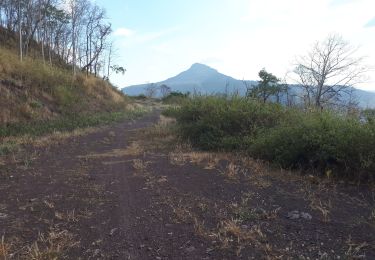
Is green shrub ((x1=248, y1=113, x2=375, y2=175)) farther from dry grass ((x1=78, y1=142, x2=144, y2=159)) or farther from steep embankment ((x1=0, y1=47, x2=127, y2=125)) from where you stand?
steep embankment ((x1=0, y1=47, x2=127, y2=125))

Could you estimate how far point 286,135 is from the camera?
298 inches

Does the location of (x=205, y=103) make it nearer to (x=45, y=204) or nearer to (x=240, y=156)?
(x=240, y=156)

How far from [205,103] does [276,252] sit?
305 inches

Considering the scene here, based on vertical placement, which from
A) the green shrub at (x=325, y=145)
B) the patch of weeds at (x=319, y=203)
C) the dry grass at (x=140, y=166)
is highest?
the green shrub at (x=325, y=145)

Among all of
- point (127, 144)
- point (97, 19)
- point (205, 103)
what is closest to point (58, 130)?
point (127, 144)

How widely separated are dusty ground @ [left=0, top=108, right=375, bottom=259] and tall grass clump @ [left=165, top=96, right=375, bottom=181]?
444 millimetres

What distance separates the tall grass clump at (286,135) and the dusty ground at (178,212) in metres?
0.44

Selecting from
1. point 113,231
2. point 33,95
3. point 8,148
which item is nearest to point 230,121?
point 8,148

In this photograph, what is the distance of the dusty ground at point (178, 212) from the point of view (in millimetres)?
3979

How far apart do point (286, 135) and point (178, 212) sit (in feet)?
11.0

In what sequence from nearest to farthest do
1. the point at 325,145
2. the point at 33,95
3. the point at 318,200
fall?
the point at 318,200 → the point at 325,145 → the point at 33,95

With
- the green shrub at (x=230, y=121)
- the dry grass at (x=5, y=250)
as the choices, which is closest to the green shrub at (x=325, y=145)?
the green shrub at (x=230, y=121)

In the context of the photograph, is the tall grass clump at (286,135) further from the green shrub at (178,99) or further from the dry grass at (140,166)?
the green shrub at (178,99)

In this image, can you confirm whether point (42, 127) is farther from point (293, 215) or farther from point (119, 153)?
point (293, 215)
